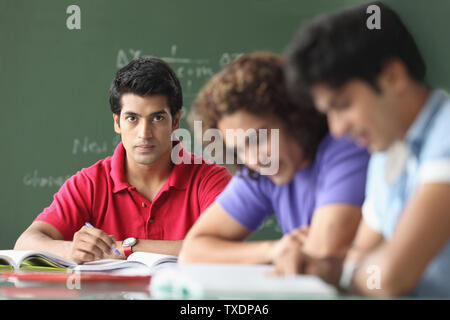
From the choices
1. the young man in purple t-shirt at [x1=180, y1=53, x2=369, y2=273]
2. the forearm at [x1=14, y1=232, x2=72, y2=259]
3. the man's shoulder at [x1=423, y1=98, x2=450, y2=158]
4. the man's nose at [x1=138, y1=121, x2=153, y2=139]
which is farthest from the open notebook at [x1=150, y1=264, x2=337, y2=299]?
the man's nose at [x1=138, y1=121, x2=153, y2=139]

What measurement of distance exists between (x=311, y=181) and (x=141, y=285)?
0.32 meters

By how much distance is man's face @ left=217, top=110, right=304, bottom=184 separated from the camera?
0.83 meters

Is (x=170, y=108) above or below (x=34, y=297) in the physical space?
above

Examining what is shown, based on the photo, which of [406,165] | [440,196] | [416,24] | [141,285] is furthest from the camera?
[416,24]

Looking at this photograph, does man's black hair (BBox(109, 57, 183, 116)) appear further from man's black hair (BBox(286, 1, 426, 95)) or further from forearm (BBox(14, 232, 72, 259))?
man's black hair (BBox(286, 1, 426, 95))

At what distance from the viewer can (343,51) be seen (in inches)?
25.2

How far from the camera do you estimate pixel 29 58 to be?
262 cm

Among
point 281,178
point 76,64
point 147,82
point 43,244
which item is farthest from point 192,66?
point 281,178

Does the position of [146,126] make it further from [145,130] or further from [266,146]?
[266,146]

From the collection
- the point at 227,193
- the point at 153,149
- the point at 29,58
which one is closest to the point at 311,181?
→ the point at 227,193

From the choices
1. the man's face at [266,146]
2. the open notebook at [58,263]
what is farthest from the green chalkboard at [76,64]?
the man's face at [266,146]

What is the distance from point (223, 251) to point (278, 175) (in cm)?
15

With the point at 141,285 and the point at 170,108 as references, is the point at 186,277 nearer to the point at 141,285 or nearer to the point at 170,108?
the point at 141,285

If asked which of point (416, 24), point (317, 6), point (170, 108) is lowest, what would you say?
point (170, 108)
